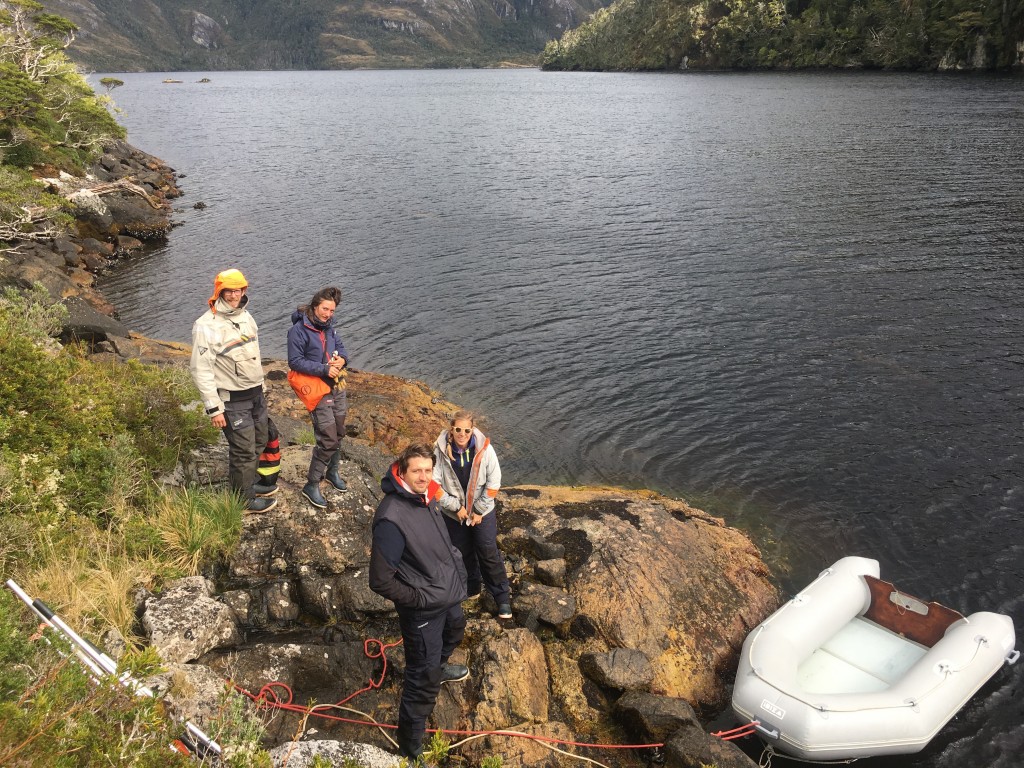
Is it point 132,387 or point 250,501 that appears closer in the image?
point 250,501

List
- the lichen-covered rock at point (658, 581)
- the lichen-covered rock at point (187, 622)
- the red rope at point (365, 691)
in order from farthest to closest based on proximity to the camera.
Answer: the lichen-covered rock at point (658, 581) → the lichen-covered rock at point (187, 622) → the red rope at point (365, 691)

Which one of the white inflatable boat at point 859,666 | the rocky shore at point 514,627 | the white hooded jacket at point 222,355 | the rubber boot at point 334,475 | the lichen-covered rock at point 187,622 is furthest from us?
the rubber boot at point 334,475

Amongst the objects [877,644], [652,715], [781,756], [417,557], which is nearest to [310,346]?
[417,557]

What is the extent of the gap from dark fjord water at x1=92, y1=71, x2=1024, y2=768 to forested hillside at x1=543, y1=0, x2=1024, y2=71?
117ft

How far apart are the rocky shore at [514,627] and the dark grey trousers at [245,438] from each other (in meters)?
0.40

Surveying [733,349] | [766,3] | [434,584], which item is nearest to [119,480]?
[434,584]

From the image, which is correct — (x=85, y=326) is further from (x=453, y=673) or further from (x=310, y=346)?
(x=453, y=673)

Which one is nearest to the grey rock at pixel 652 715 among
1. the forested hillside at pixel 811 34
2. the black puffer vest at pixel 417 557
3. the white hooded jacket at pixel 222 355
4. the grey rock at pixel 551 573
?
the grey rock at pixel 551 573

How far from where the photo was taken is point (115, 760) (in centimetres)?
379

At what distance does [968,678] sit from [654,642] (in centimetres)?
351

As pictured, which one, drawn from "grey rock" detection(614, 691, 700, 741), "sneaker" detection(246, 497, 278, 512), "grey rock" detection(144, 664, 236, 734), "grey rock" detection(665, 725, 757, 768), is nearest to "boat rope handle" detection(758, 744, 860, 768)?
"grey rock" detection(665, 725, 757, 768)

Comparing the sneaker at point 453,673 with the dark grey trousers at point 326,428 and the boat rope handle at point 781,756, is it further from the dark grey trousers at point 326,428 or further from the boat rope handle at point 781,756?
the boat rope handle at point 781,756

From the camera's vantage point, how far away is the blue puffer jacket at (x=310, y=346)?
7.24 meters

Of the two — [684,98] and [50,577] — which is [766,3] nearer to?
[684,98]
